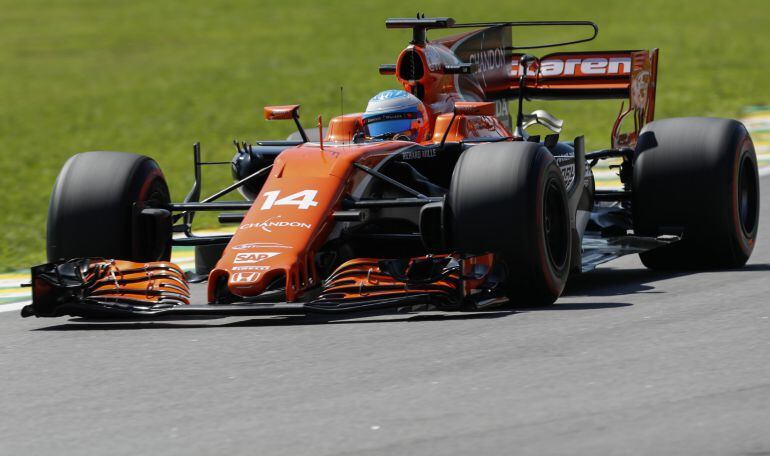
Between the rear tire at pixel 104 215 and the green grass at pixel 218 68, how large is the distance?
10.2 ft

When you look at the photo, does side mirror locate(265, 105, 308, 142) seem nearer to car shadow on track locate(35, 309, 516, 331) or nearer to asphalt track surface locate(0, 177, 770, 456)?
car shadow on track locate(35, 309, 516, 331)

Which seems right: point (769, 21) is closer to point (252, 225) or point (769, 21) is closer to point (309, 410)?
point (252, 225)

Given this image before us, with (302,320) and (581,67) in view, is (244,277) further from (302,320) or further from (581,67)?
(581,67)

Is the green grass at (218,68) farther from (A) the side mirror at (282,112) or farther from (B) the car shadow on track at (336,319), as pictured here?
(B) the car shadow on track at (336,319)

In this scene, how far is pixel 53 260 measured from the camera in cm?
909

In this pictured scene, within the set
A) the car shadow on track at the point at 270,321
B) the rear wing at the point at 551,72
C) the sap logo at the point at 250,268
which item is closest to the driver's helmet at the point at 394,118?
the rear wing at the point at 551,72

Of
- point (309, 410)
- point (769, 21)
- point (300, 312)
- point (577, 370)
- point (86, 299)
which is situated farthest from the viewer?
point (769, 21)

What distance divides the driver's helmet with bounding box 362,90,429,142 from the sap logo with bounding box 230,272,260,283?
2131 mm

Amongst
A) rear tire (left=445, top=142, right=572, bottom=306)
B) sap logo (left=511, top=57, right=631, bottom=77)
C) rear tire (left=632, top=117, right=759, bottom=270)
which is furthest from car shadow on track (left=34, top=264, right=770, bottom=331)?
sap logo (left=511, top=57, right=631, bottom=77)

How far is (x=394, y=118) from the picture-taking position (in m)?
9.95

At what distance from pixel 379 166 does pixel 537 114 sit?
10.5ft

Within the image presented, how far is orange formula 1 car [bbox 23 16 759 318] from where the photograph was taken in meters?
8.18

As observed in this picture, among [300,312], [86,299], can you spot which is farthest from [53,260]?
[300,312]

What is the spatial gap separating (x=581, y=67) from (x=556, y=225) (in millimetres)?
3231
